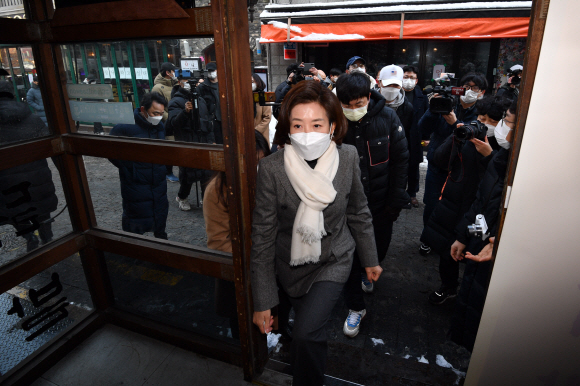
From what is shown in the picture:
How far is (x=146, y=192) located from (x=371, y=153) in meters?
1.86

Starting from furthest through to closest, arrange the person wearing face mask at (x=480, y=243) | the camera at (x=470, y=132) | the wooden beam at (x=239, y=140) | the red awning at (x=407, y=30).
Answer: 1. the red awning at (x=407, y=30)
2. the camera at (x=470, y=132)
3. the person wearing face mask at (x=480, y=243)
4. the wooden beam at (x=239, y=140)

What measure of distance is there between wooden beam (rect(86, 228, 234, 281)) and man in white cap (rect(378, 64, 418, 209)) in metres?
3.09

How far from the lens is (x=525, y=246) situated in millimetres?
1562

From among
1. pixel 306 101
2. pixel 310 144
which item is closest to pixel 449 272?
pixel 310 144

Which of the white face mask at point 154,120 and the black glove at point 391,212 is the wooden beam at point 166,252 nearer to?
the white face mask at point 154,120

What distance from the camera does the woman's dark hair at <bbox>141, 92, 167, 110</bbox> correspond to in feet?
7.21

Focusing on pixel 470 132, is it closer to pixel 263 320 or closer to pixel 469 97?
pixel 469 97

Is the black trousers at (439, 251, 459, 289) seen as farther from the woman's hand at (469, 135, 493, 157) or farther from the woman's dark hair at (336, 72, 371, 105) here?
the woman's dark hair at (336, 72, 371, 105)

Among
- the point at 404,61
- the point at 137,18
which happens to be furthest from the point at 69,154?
the point at 404,61

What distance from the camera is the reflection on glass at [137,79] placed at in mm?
1999

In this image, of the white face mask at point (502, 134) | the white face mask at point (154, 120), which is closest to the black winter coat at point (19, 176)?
the white face mask at point (154, 120)

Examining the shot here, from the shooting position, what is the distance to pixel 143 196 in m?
2.92

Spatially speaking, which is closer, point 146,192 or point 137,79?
point 137,79

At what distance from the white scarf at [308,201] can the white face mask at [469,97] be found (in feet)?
9.00
